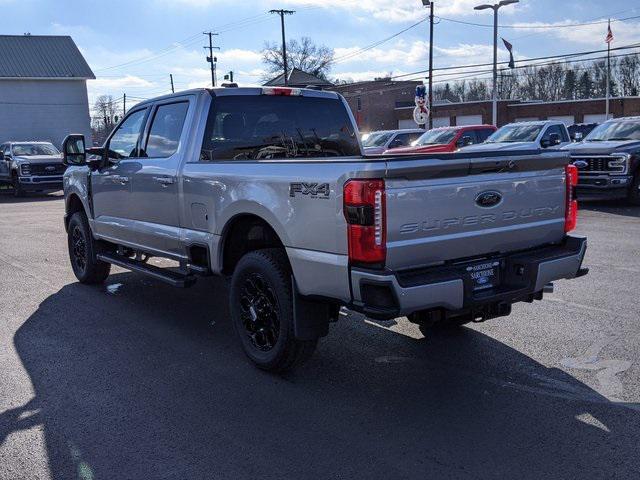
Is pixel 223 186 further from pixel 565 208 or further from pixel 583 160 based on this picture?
pixel 583 160

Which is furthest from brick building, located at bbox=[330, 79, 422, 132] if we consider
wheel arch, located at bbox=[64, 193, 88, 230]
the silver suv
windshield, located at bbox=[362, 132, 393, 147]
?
wheel arch, located at bbox=[64, 193, 88, 230]

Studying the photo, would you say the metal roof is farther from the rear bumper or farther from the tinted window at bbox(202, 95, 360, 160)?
the rear bumper

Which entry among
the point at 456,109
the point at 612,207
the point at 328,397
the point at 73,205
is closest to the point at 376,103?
the point at 456,109

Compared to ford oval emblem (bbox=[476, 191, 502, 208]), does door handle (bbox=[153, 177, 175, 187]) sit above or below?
above

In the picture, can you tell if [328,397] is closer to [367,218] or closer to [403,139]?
[367,218]

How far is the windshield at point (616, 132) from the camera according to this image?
15.0m

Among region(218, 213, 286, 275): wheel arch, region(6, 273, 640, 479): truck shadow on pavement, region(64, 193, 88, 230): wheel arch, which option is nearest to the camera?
region(6, 273, 640, 479): truck shadow on pavement

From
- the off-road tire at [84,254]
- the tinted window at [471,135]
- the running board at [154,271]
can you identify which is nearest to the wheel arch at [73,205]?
the off-road tire at [84,254]

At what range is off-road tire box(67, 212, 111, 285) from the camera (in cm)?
765

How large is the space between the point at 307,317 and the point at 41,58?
44.0m

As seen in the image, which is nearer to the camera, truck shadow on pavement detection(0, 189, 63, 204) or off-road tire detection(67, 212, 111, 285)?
off-road tire detection(67, 212, 111, 285)

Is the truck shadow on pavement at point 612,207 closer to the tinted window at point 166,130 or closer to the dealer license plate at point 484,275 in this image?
the dealer license plate at point 484,275

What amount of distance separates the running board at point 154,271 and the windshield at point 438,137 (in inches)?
546

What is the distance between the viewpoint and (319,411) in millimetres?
4094
